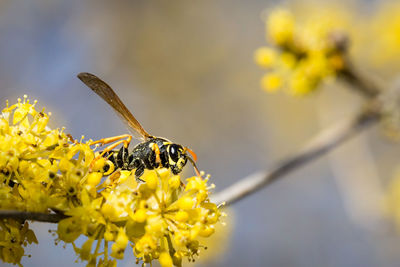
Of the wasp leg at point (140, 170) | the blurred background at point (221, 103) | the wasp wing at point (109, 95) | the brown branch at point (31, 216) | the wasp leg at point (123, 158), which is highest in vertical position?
the blurred background at point (221, 103)

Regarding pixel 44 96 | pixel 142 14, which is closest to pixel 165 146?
pixel 44 96

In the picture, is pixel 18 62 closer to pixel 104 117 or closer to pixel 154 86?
pixel 104 117

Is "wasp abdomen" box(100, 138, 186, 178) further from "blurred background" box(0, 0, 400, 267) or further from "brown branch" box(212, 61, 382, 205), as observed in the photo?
"blurred background" box(0, 0, 400, 267)

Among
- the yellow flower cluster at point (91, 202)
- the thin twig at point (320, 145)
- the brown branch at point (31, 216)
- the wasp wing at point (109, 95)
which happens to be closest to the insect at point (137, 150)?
the wasp wing at point (109, 95)

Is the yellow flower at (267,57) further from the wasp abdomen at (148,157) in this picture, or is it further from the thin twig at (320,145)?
the wasp abdomen at (148,157)

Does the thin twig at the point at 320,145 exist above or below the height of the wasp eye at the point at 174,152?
above

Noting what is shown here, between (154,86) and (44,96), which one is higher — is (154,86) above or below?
above

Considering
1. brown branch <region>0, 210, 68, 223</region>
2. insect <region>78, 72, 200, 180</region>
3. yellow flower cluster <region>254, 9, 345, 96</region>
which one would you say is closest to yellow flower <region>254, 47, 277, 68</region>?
yellow flower cluster <region>254, 9, 345, 96</region>
